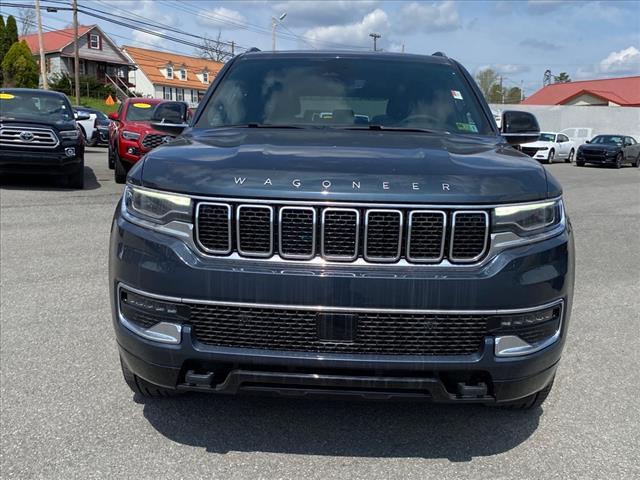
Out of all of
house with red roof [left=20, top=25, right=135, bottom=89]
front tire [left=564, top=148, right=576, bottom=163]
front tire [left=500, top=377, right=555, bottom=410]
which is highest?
house with red roof [left=20, top=25, right=135, bottom=89]

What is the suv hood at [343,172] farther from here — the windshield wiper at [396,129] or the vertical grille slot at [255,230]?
the windshield wiper at [396,129]

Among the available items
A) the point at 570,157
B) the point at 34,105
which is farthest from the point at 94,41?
the point at 34,105

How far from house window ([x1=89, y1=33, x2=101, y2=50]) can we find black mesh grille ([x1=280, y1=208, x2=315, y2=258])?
72.5 m

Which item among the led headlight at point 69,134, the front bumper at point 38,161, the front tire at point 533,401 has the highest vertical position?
the led headlight at point 69,134

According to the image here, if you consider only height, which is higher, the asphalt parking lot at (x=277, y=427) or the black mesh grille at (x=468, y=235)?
the black mesh grille at (x=468, y=235)

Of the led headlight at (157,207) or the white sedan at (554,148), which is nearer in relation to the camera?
the led headlight at (157,207)

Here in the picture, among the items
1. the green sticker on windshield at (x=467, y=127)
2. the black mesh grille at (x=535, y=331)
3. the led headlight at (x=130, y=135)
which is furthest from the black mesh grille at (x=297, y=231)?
the led headlight at (x=130, y=135)

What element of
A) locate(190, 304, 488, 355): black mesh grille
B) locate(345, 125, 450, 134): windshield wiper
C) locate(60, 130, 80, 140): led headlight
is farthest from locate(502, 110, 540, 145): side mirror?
locate(60, 130, 80, 140): led headlight

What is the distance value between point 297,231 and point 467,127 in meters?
1.80

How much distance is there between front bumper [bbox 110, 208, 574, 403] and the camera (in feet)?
8.36

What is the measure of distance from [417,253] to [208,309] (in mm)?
877

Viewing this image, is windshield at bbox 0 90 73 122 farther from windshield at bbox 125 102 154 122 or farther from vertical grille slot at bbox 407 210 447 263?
vertical grille slot at bbox 407 210 447 263

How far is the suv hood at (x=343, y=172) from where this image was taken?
8.50 ft

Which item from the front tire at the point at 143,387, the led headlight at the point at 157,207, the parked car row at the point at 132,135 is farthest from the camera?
the parked car row at the point at 132,135
